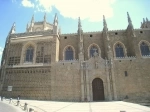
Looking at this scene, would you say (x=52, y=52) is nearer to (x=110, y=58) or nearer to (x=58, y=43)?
(x=58, y=43)

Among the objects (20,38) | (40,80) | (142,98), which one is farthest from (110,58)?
(20,38)

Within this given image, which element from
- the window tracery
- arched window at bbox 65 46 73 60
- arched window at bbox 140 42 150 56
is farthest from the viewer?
arched window at bbox 65 46 73 60

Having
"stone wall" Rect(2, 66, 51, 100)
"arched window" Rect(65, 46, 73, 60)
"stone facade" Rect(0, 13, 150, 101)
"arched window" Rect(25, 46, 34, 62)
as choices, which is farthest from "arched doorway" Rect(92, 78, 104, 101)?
"arched window" Rect(25, 46, 34, 62)

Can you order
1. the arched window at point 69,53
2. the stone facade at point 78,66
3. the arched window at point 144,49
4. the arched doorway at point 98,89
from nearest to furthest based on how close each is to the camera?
the stone facade at point 78,66
the arched doorway at point 98,89
the arched window at point 144,49
the arched window at point 69,53

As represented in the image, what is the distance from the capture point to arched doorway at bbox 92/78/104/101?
1836cm

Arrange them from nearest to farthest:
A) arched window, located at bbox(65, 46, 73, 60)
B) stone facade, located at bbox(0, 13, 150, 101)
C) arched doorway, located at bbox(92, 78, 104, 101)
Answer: stone facade, located at bbox(0, 13, 150, 101), arched doorway, located at bbox(92, 78, 104, 101), arched window, located at bbox(65, 46, 73, 60)

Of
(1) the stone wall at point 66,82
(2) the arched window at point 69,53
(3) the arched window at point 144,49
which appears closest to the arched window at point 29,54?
(1) the stone wall at point 66,82

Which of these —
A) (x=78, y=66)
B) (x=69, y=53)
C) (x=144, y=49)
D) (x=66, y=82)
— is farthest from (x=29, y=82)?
(x=144, y=49)

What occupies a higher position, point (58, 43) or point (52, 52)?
point (58, 43)

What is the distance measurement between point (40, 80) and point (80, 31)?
10273 millimetres

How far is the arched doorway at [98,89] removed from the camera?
18364 mm

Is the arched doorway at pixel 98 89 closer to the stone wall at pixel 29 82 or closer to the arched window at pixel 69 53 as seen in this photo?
the arched window at pixel 69 53

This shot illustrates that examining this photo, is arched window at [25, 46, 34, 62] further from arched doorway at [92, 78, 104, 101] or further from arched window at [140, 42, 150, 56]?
arched window at [140, 42, 150, 56]

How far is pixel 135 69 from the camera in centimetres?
1862
